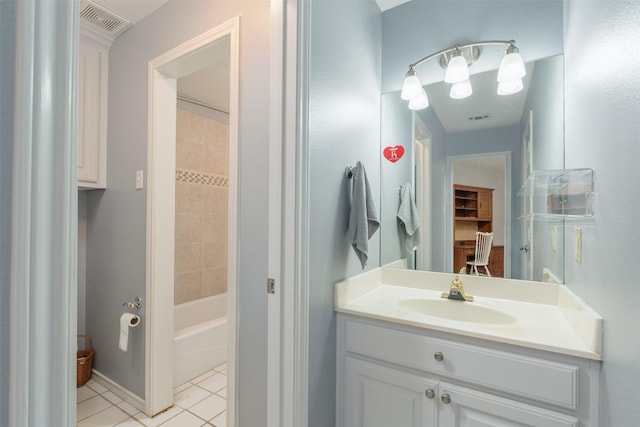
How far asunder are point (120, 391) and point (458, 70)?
291 centimetres

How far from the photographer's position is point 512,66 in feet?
4.66

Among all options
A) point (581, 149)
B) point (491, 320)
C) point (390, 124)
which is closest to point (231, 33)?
point (390, 124)

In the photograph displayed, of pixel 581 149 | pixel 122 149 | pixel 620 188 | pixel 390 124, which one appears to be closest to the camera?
pixel 620 188

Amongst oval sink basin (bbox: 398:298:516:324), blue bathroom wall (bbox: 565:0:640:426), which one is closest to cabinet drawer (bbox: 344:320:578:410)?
blue bathroom wall (bbox: 565:0:640:426)

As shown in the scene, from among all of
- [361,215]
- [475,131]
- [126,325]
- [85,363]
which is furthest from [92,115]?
[475,131]

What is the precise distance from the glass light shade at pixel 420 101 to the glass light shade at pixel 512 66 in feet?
1.27

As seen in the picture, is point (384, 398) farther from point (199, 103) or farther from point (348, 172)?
point (199, 103)

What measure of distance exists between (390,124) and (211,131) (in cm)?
219

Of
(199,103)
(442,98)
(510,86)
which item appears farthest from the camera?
(199,103)

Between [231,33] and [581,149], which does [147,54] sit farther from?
[581,149]

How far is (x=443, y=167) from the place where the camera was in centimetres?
173

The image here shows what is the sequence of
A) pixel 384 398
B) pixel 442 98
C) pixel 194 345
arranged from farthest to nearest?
pixel 194 345
pixel 442 98
pixel 384 398

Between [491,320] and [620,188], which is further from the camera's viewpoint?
[491,320]

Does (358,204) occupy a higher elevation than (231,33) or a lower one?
lower
